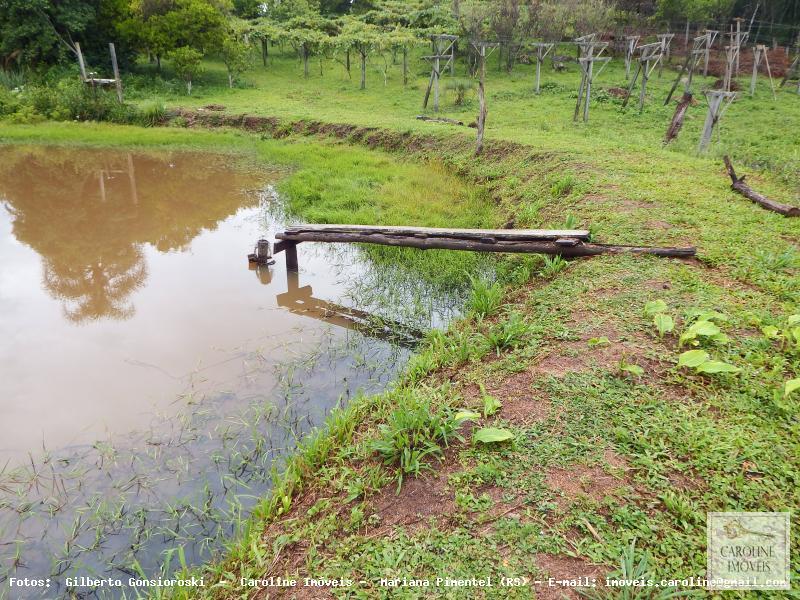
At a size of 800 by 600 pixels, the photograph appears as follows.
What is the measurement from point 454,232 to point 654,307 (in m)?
2.54

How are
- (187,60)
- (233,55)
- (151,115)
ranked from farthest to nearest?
(233,55), (187,60), (151,115)

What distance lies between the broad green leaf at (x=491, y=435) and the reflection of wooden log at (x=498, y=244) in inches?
122

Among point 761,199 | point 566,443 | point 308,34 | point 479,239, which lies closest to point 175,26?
point 308,34

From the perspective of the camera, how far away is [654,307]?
4223mm

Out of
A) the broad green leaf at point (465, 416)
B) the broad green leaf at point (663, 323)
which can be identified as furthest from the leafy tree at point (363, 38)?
the broad green leaf at point (465, 416)

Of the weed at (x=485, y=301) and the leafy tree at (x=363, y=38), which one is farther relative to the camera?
the leafy tree at (x=363, y=38)

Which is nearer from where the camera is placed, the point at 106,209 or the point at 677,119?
the point at 106,209

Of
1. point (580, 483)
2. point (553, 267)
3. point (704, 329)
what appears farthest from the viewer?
point (553, 267)

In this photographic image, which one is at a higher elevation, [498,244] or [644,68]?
[644,68]

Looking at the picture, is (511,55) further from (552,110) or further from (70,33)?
(70,33)

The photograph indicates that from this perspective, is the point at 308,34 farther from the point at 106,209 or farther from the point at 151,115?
the point at 106,209

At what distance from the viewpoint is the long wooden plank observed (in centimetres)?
571

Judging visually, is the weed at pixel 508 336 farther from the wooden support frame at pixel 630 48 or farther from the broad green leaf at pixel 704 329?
the wooden support frame at pixel 630 48

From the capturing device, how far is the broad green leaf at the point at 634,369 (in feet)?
11.5
